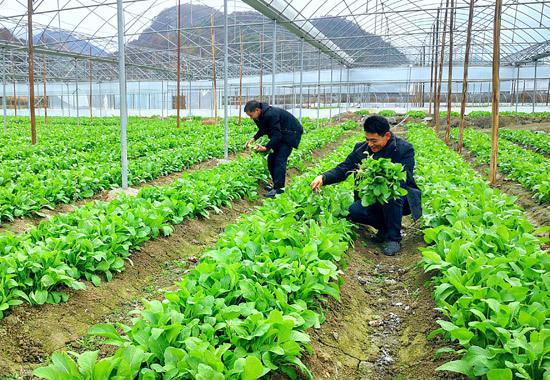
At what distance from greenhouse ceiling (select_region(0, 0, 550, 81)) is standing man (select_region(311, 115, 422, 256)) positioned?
938 cm

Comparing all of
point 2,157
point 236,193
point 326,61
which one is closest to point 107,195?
point 236,193

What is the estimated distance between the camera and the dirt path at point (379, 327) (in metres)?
3.29

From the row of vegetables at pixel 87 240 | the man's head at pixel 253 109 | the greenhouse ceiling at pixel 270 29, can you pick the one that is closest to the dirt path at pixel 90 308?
the row of vegetables at pixel 87 240

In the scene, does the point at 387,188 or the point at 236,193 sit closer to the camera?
the point at 387,188

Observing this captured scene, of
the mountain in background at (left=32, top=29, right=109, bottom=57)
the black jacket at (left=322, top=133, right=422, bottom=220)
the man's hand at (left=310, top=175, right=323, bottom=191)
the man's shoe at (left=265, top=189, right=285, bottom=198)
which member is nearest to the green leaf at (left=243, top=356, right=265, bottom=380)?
the man's hand at (left=310, top=175, right=323, bottom=191)

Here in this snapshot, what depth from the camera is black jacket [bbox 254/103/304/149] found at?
327 inches

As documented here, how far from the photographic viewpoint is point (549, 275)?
3314mm

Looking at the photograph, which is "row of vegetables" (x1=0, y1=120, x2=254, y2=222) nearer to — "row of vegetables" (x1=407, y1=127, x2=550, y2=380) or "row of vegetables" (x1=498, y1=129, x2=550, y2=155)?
"row of vegetables" (x1=407, y1=127, x2=550, y2=380)

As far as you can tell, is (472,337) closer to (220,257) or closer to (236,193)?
(220,257)

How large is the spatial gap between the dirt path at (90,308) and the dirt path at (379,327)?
1.48 meters

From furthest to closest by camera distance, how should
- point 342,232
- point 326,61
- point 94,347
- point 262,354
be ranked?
point 326,61 < point 342,232 < point 94,347 < point 262,354

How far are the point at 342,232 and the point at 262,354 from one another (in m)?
2.61

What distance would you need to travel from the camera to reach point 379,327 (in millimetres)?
4141

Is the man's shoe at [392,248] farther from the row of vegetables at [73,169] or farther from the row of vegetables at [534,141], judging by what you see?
the row of vegetables at [534,141]
